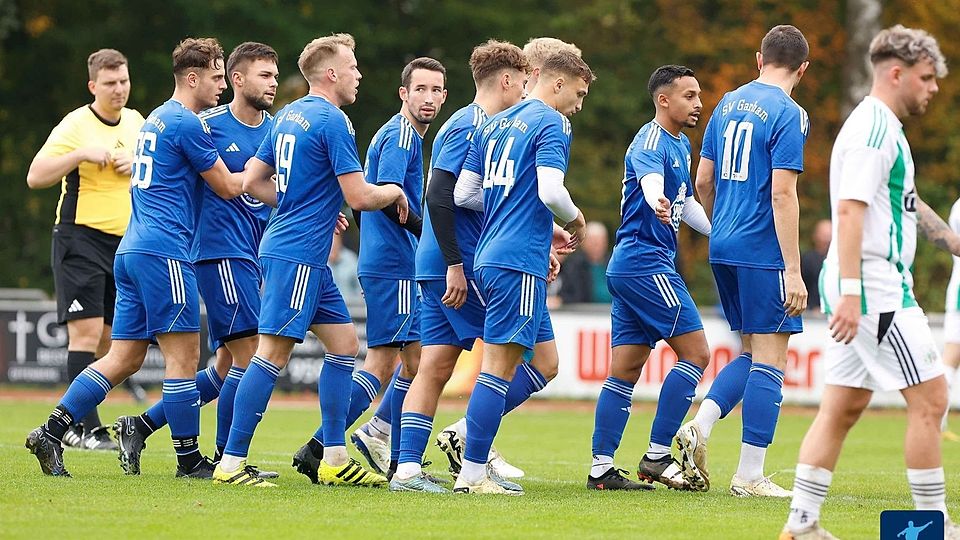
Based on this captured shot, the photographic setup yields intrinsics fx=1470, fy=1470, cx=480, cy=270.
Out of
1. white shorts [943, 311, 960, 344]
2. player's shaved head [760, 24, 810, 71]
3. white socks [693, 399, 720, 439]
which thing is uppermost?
player's shaved head [760, 24, 810, 71]

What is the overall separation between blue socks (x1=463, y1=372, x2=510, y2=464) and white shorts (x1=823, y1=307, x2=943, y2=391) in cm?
230

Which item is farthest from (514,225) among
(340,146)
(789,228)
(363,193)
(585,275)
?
(585,275)

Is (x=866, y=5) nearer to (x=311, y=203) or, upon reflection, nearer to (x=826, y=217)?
(x=826, y=217)

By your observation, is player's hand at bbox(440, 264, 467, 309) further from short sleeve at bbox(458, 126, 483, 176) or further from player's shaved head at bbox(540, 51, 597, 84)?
player's shaved head at bbox(540, 51, 597, 84)

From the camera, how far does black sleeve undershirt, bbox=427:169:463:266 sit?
27.3 ft

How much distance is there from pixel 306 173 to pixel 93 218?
3.31 m

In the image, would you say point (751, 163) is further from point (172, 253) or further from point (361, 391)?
point (172, 253)

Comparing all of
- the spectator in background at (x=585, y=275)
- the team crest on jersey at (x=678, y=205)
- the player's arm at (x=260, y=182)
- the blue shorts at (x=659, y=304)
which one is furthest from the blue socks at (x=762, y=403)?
the spectator in background at (x=585, y=275)

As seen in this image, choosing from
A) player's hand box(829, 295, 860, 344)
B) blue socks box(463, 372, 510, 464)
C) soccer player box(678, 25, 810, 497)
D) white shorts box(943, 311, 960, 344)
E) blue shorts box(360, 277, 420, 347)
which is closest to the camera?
player's hand box(829, 295, 860, 344)

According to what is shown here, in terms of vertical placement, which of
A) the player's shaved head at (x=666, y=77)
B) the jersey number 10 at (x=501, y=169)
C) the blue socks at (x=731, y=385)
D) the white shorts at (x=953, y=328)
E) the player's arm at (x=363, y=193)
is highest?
the player's shaved head at (x=666, y=77)

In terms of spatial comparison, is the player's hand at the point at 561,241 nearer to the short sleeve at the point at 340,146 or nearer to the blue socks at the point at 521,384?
the blue socks at the point at 521,384

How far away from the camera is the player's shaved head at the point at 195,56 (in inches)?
353

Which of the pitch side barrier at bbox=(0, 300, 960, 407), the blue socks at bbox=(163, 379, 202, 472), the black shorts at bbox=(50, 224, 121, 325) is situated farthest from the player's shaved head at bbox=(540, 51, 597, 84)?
the pitch side barrier at bbox=(0, 300, 960, 407)

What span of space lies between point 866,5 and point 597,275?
9.11m
